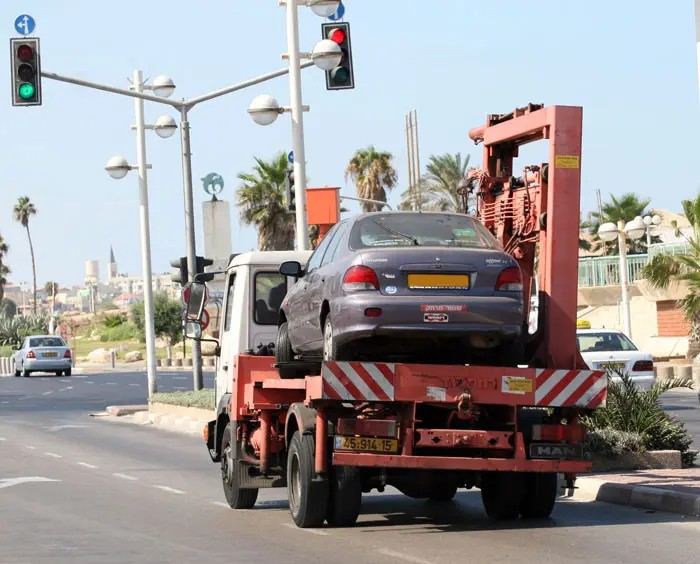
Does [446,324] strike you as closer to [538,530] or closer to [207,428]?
[538,530]

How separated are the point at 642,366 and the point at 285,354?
46.3 ft

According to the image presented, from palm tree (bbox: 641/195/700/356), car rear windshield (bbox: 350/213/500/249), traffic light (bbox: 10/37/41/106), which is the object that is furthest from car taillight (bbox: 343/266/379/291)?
palm tree (bbox: 641/195/700/356)

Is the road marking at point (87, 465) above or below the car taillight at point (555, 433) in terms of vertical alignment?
below

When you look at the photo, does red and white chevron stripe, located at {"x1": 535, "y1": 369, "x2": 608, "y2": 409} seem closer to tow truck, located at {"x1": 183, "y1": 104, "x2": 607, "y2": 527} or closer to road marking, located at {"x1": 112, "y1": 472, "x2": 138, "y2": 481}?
tow truck, located at {"x1": 183, "y1": 104, "x2": 607, "y2": 527}

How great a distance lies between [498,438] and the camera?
1072 cm

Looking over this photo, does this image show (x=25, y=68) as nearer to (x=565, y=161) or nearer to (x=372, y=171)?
(x=565, y=161)

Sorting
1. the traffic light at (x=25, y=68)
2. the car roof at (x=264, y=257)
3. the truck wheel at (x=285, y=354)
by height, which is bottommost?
the truck wheel at (x=285, y=354)

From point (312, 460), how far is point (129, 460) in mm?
8846

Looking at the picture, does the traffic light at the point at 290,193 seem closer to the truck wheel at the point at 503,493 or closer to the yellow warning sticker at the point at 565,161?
the truck wheel at the point at 503,493

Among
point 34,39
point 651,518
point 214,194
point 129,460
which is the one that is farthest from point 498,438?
point 214,194

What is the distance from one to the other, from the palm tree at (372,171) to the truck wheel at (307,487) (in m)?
64.9

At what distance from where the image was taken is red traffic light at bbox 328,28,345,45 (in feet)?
66.1

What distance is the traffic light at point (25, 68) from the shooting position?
2131 centimetres

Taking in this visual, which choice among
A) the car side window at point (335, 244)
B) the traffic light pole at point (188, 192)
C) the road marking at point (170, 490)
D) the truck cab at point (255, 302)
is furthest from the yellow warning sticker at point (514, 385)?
the traffic light pole at point (188, 192)
